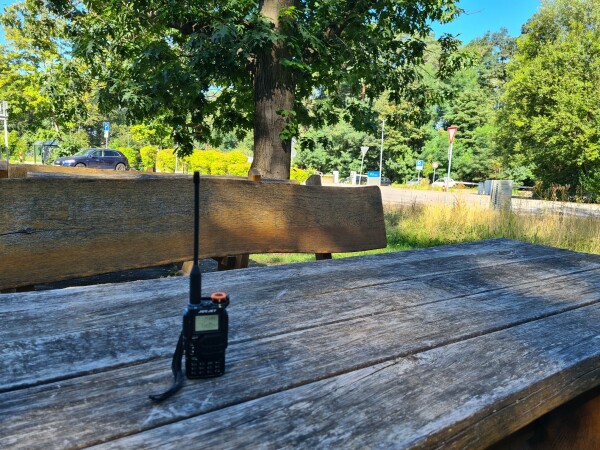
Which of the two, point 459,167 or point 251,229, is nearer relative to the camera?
point 251,229

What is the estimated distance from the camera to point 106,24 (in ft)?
19.0

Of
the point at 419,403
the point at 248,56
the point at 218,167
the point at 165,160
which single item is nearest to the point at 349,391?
the point at 419,403

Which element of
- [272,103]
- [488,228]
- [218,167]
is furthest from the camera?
[218,167]

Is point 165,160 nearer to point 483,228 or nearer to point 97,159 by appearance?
point 97,159

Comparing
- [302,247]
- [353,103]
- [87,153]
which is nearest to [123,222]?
[302,247]

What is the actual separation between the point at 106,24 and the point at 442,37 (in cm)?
445

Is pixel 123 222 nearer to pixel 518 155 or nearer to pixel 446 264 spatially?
pixel 446 264

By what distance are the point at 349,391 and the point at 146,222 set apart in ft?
4.95

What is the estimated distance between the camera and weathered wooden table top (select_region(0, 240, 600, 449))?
73cm

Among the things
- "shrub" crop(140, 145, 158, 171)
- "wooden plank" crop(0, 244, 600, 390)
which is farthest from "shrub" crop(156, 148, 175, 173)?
"wooden plank" crop(0, 244, 600, 390)

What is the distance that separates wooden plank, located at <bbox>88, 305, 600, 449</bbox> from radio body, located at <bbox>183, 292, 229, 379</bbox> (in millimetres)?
65

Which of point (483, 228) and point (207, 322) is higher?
point (207, 322)

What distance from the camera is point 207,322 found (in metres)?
0.83

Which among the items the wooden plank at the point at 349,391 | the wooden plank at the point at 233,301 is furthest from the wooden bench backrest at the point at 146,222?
the wooden plank at the point at 349,391
